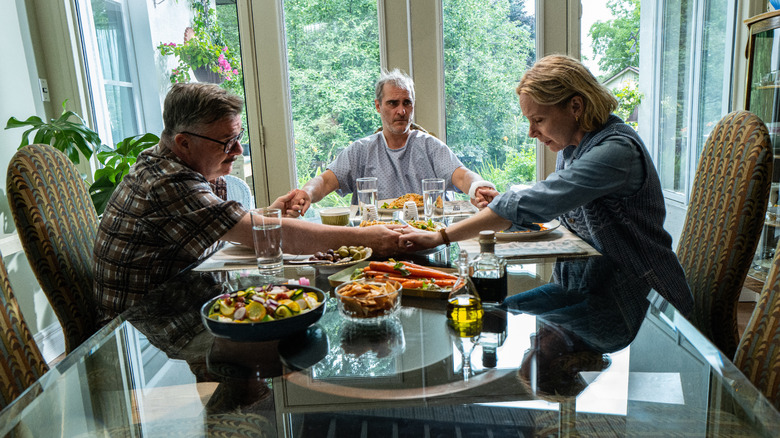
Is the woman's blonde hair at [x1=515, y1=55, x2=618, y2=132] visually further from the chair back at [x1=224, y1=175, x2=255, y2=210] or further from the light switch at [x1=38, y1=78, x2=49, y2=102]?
the light switch at [x1=38, y1=78, x2=49, y2=102]

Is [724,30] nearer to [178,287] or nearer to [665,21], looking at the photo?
[665,21]


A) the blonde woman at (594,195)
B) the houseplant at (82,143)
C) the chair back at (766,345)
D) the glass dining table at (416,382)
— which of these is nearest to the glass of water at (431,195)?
the blonde woman at (594,195)

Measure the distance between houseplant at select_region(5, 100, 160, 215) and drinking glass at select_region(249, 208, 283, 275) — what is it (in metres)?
1.67

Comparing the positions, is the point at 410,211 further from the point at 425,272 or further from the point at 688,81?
the point at 688,81

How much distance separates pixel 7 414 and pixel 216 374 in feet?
0.84

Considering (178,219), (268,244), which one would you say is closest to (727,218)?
(268,244)

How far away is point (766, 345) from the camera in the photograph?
874mm

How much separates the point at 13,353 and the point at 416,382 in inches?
29.3

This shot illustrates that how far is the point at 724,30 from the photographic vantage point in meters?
3.30

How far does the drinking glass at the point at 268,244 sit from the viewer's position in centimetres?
128

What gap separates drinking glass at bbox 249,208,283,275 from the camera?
1275 millimetres

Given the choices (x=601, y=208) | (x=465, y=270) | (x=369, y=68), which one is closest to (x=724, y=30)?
(x=369, y=68)

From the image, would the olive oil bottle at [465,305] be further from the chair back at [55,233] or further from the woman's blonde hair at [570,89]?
the chair back at [55,233]

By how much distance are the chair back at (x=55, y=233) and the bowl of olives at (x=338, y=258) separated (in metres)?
0.65
